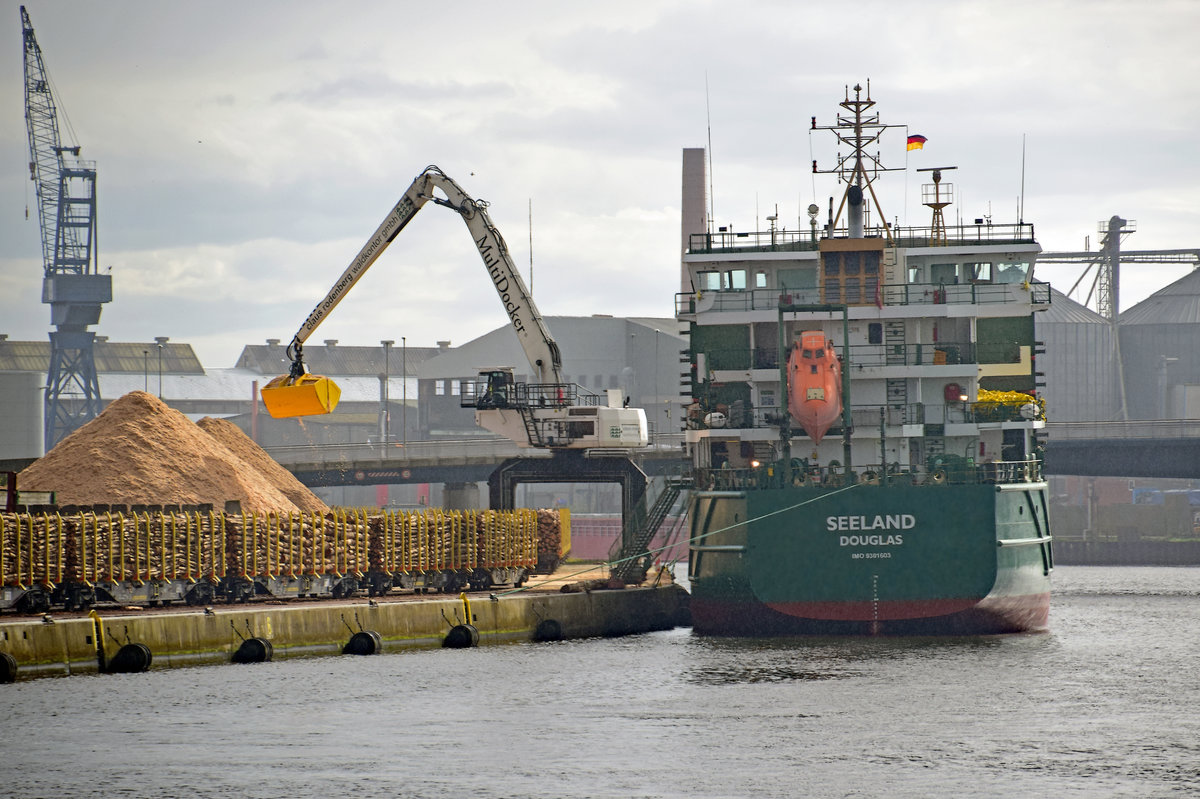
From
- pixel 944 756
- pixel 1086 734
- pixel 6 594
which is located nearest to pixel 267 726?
pixel 6 594

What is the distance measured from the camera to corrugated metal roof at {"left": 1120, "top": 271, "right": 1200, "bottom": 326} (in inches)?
6299

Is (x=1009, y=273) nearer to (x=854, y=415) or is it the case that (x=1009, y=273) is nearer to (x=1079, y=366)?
(x=854, y=415)

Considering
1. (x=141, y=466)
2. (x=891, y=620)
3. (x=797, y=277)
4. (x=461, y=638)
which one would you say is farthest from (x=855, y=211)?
(x=141, y=466)

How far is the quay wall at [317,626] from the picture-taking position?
4169cm

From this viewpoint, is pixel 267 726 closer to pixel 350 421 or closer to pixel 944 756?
pixel 944 756

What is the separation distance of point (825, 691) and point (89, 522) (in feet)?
68.8

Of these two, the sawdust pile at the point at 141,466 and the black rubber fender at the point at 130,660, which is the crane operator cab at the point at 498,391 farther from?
the black rubber fender at the point at 130,660

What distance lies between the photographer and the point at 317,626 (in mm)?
47750

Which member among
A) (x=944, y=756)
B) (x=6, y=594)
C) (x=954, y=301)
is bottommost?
(x=944, y=756)

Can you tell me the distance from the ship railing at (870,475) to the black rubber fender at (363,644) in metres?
13.1

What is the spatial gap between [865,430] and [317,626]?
65.8 feet

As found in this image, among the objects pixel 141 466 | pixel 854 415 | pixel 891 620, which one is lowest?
pixel 891 620

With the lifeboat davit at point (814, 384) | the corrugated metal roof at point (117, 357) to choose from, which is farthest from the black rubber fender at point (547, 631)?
the corrugated metal roof at point (117, 357)

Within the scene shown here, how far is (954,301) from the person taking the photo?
58.3 metres
